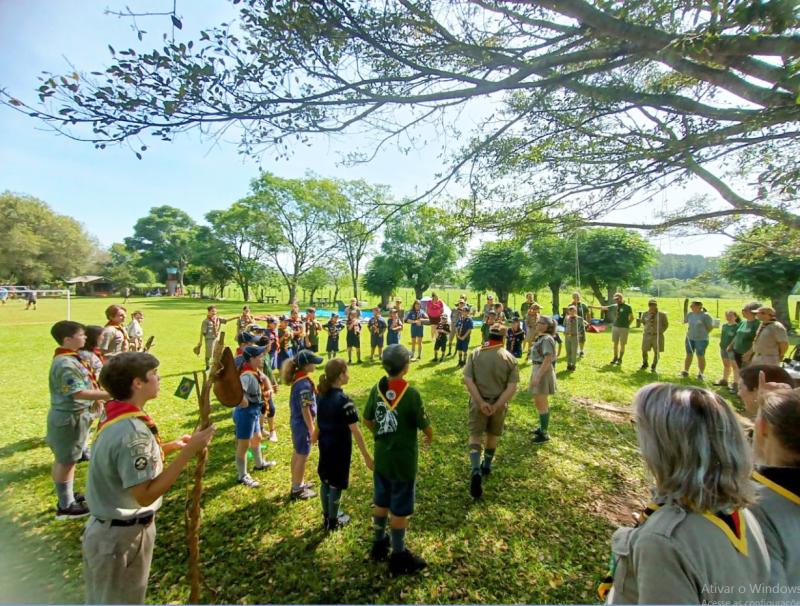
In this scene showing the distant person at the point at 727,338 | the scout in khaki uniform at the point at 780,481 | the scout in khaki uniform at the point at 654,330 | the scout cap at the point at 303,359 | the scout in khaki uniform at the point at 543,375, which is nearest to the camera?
the scout in khaki uniform at the point at 780,481

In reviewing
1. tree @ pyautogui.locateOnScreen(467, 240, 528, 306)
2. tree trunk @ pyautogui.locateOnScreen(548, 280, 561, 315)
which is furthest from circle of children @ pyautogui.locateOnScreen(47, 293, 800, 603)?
tree @ pyautogui.locateOnScreen(467, 240, 528, 306)

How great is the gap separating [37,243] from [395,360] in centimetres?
1446

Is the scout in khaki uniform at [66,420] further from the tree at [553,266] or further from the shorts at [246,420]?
the tree at [553,266]

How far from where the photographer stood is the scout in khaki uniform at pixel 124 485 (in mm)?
1966

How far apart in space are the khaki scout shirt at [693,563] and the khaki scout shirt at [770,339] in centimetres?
779

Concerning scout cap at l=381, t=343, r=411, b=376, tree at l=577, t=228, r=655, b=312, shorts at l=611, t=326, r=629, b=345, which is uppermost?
tree at l=577, t=228, r=655, b=312

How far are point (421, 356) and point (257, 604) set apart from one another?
10258 mm

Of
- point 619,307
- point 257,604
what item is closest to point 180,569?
point 257,604

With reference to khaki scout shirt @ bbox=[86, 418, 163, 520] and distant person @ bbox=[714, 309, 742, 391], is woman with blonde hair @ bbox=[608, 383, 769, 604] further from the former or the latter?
distant person @ bbox=[714, 309, 742, 391]

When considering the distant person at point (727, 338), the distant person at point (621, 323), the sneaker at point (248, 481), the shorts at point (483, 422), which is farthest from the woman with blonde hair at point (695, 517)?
the distant person at point (621, 323)

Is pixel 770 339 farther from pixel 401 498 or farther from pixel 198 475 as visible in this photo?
pixel 198 475

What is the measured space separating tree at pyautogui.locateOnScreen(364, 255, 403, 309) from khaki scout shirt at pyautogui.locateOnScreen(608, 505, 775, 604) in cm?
3749

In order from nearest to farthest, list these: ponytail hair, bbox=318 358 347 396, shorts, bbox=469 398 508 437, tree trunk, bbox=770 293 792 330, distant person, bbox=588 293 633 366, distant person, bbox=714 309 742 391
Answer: ponytail hair, bbox=318 358 347 396, shorts, bbox=469 398 508 437, distant person, bbox=714 309 742 391, distant person, bbox=588 293 633 366, tree trunk, bbox=770 293 792 330

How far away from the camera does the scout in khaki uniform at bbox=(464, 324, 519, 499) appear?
445cm
